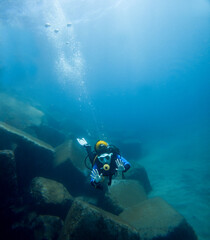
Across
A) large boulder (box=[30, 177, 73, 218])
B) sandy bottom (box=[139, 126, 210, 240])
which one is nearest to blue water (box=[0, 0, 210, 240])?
sandy bottom (box=[139, 126, 210, 240])

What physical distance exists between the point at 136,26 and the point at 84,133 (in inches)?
1012

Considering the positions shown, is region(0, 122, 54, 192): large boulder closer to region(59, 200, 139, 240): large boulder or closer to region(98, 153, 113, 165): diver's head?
region(98, 153, 113, 165): diver's head

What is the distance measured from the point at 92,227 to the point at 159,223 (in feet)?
7.58

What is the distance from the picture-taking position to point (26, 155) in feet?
18.0

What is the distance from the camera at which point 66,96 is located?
6166cm

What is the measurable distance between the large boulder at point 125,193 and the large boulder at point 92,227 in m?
2.61

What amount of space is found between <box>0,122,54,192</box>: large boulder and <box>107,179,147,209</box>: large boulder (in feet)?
8.07

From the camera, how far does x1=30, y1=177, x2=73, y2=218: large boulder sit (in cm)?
408

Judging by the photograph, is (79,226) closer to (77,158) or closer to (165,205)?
(165,205)

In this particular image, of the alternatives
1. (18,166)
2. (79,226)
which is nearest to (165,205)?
(79,226)

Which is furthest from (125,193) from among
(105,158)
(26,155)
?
(26,155)

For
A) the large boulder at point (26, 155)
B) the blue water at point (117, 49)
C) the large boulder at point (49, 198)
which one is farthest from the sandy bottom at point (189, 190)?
the large boulder at point (26, 155)

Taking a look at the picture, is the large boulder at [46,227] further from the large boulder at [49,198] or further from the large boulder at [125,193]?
the large boulder at [125,193]

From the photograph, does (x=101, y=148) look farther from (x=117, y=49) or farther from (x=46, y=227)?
(x=117, y=49)
